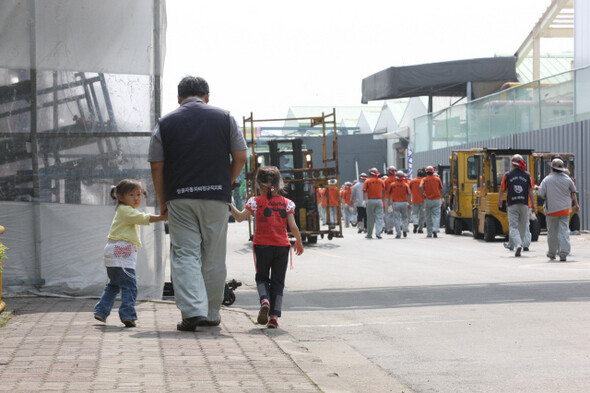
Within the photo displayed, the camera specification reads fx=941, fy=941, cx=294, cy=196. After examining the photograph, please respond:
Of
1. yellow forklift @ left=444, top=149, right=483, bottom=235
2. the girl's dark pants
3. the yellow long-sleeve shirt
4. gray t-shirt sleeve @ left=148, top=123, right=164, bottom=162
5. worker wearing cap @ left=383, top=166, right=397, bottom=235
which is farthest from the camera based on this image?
worker wearing cap @ left=383, top=166, right=397, bottom=235

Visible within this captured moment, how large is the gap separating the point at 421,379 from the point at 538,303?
421 cm

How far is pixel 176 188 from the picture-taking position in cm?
733

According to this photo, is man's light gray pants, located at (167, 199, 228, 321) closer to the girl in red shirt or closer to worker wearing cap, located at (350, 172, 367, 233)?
the girl in red shirt

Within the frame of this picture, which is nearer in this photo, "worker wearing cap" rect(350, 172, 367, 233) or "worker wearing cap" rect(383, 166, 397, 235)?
"worker wearing cap" rect(383, 166, 397, 235)

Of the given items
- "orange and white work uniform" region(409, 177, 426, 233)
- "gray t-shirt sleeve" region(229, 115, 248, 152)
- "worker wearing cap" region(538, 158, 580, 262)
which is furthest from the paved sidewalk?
"orange and white work uniform" region(409, 177, 426, 233)

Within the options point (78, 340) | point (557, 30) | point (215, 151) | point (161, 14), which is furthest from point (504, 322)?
point (557, 30)

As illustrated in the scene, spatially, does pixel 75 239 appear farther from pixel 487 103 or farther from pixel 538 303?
pixel 487 103

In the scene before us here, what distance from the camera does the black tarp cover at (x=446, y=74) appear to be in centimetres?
5066

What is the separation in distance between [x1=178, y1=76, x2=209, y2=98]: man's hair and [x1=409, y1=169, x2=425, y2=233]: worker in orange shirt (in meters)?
20.0

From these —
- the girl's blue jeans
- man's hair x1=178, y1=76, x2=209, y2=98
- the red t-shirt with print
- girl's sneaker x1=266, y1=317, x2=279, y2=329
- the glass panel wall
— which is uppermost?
the glass panel wall

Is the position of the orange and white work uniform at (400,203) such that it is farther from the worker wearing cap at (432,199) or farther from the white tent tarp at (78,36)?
the white tent tarp at (78,36)

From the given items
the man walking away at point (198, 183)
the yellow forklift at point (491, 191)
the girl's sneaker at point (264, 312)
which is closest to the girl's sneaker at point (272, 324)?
the girl's sneaker at point (264, 312)

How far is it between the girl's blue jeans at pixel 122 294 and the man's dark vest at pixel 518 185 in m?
11.6

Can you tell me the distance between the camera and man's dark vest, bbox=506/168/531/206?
17906 millimetres
